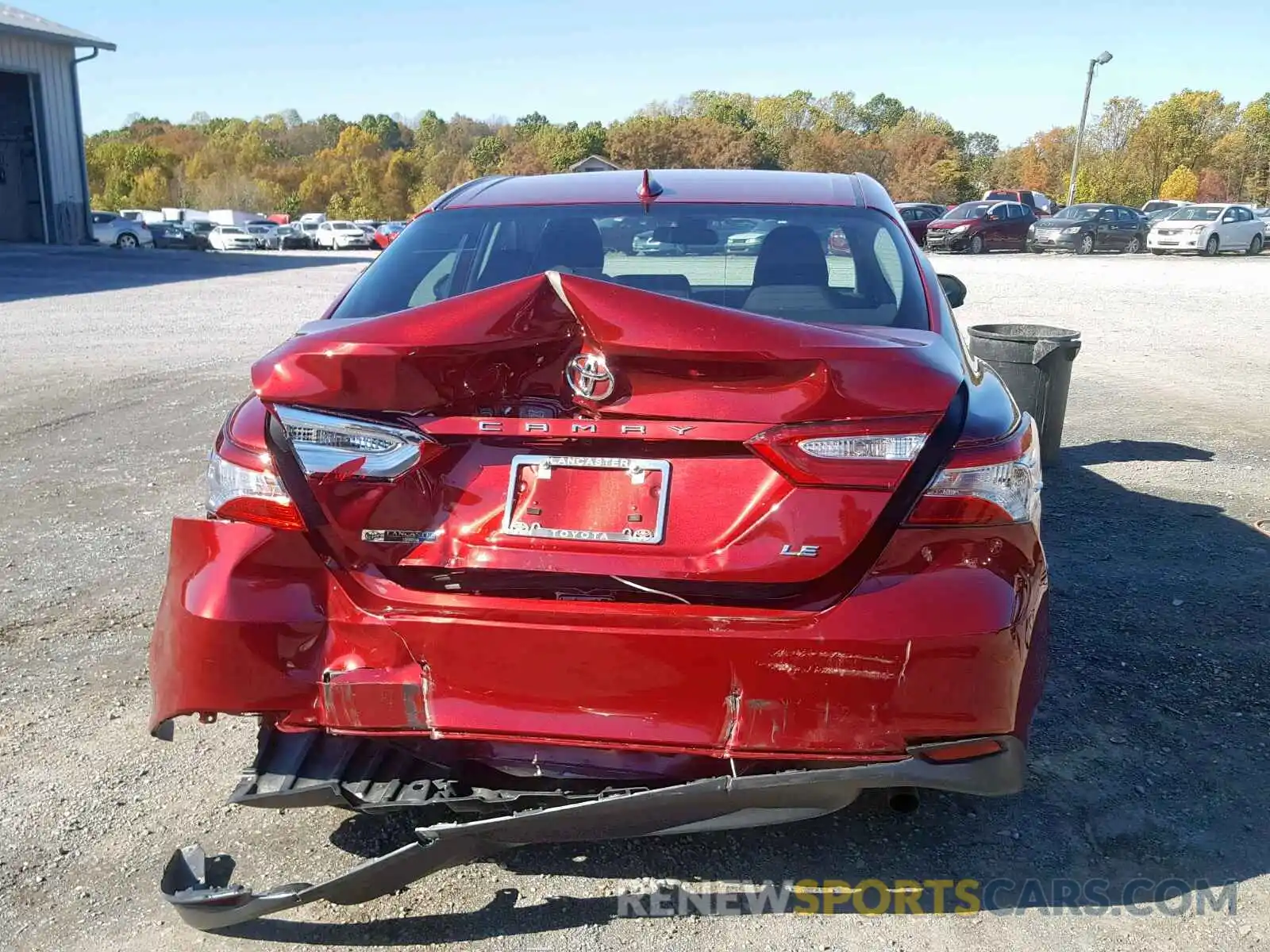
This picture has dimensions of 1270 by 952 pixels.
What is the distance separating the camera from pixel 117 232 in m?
38.3

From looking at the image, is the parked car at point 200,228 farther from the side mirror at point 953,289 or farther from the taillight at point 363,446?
the taillight at point 363,446

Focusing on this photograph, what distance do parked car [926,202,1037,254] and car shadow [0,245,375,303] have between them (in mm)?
17097

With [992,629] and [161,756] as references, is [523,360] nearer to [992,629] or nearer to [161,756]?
[992,629]

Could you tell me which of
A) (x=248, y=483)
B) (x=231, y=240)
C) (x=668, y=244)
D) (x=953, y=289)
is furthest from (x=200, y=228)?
(x=248, y=483)

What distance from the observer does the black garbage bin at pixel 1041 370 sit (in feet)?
22.0

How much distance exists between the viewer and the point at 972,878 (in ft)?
8.87

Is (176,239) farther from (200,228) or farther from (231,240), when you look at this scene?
(200,228)

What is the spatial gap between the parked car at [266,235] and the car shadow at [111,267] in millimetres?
9254

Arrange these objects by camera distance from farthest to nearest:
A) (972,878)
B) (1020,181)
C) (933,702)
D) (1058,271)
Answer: (1020,181)
(1058,271)
(972,878)
(933,702)

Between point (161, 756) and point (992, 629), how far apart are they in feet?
7.97

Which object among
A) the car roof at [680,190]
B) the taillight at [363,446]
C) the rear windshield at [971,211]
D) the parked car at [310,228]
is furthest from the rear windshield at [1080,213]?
the taillight at [363,446]

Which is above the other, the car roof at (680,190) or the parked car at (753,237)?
the car roof at (680,190)

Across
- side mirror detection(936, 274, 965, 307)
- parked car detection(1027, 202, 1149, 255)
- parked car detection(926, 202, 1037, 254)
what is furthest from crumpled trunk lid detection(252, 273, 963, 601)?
parked car detection(1027, 202, 1149, 255)

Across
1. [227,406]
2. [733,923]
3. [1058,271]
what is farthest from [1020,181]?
[733,923]
